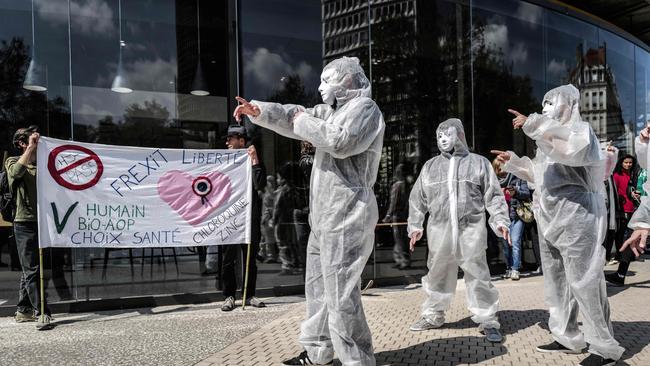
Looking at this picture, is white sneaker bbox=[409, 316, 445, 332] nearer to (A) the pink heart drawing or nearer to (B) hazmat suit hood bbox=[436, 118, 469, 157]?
(B) hazmat suit hood bbox=[436, 118, 469, 157]

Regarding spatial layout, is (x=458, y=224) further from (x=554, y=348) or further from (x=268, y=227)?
(x=268, y=227)

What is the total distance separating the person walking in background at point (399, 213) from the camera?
26.0 ft

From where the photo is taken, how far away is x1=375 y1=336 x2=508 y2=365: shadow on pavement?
12.5 ft

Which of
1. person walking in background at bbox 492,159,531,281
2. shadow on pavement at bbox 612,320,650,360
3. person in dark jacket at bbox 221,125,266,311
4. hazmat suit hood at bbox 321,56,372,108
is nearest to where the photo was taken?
hazmat suit hood at bbox 321,56,372,108

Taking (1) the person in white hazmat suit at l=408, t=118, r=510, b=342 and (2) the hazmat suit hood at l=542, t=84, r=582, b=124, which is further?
(1) the person in white hazmat suit at l=408, t=118, r=510, b=342

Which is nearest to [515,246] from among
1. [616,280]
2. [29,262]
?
[616,280]

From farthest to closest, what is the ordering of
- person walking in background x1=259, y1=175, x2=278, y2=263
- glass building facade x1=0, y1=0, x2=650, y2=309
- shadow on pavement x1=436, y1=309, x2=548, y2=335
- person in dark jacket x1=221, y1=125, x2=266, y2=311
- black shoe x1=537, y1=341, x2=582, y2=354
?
person walking in background x1=259, y1=175, x2=278, y2=263 → glass building facade x1=0, y1=0, x2=650, y2=309 → person in dark jacket x1=221, y1=125, x2=266, y2=311 → shadow on pavement x1=436, y1=309, x2=548, y2=335 → black shoe x1=537, y1=341, x2=582, y2=354

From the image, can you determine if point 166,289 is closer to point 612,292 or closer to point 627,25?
point 612,292

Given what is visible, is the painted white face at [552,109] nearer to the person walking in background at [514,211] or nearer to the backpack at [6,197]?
the person walking in background at [514,211]

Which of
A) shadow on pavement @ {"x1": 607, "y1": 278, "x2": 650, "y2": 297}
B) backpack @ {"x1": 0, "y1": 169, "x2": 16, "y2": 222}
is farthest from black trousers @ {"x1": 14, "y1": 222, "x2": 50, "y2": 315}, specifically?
shadow on pavement @ {"x1": 607, "y1": 278, "x2": 650, "y2": 297}

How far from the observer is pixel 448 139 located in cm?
476

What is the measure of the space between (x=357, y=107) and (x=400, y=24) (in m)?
5.63

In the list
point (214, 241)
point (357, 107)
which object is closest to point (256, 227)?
point (214, 241)

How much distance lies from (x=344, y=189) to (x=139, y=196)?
→ 3.24 meters
